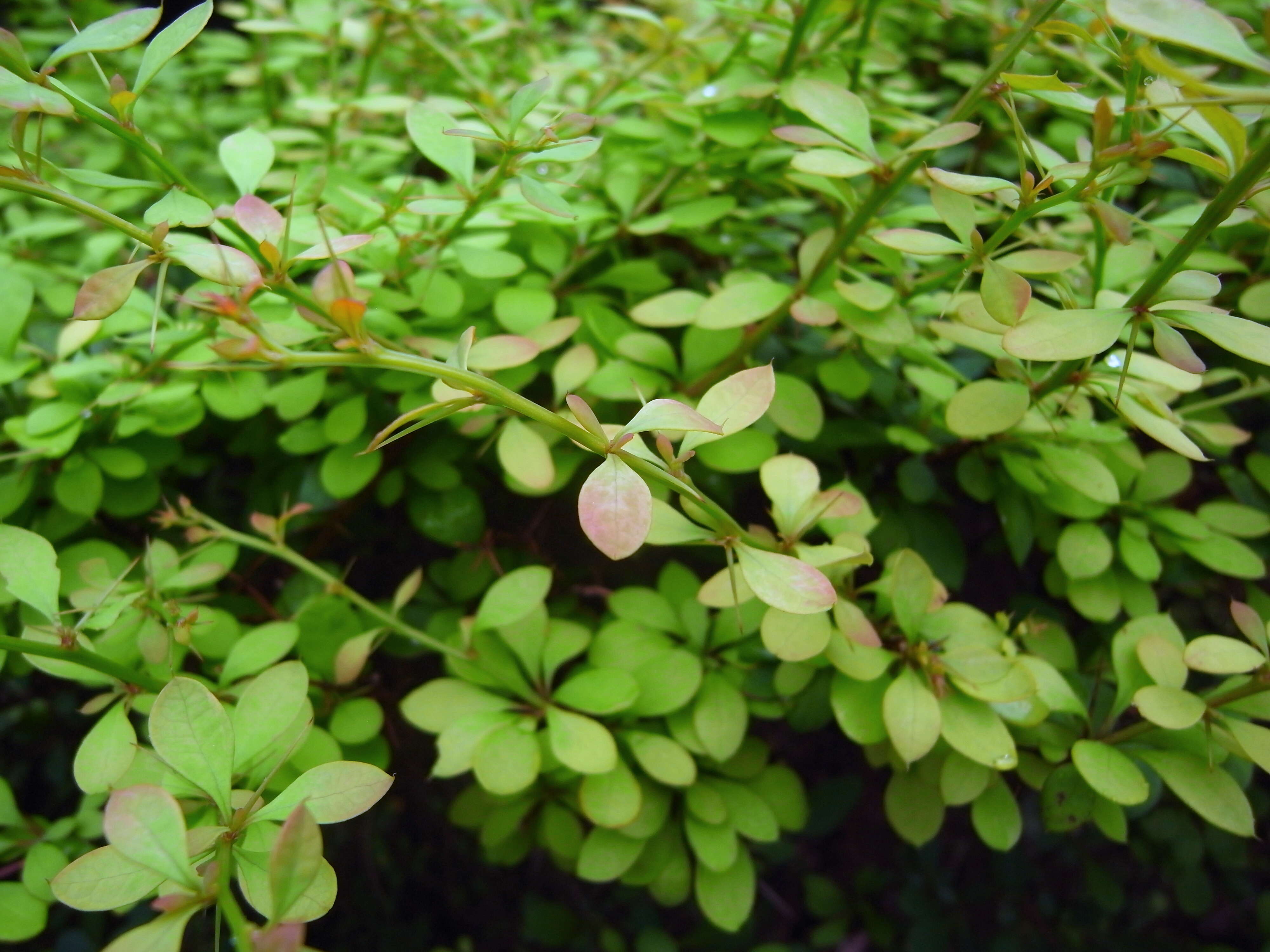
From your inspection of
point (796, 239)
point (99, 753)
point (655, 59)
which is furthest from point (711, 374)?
point (99, 753)

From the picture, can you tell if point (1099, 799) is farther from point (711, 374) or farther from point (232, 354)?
point (232, 354)

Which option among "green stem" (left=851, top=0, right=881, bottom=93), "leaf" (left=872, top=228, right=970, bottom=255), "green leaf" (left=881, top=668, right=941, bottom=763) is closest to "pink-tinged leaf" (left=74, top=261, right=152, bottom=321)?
"leaf" (left=872, top=228, right=970, bottom=255)

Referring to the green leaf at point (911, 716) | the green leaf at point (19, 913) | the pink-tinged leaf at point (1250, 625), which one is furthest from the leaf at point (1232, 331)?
the green leaf at point (19, 913)

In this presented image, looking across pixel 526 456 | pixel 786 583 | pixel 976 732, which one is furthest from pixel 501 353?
pixel 976 732

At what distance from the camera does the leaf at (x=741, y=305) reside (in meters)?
0.81

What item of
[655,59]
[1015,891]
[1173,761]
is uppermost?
[655,59]

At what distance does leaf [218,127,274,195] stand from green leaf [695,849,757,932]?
82 centimetres

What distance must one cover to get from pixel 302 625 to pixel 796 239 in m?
0.75

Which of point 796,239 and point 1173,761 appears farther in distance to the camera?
point 796,239

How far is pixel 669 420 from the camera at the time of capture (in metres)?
0.54

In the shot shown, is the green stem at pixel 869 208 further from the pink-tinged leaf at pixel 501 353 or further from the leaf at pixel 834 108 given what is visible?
the pink-tinged leaf at pixel 501 353

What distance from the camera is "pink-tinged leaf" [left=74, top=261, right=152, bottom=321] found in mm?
592

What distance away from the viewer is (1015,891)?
1.32 meters

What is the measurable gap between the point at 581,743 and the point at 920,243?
534mm
